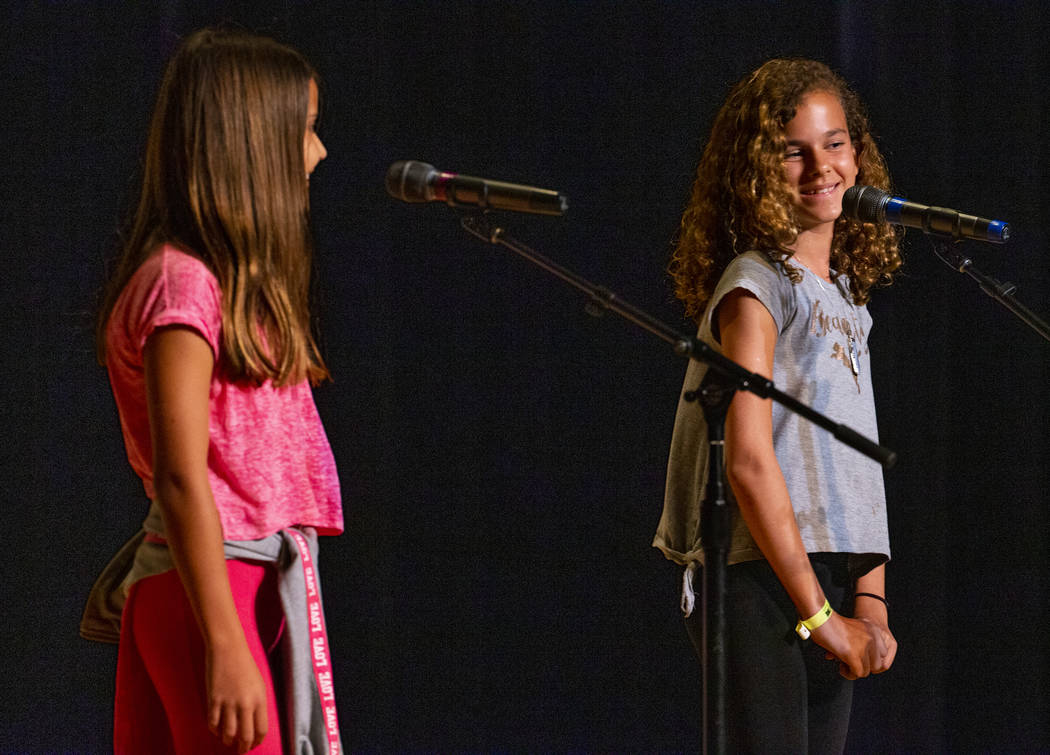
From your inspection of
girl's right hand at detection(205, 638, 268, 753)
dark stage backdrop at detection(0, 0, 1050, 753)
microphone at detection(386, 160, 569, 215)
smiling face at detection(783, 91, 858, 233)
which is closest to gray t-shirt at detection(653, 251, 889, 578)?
smiling face at detection(783, 91, 858, 233)

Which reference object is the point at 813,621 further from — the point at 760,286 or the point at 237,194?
the point at 237,194

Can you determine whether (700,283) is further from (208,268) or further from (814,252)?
(208,268)

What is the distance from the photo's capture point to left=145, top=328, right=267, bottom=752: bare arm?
1128 mm

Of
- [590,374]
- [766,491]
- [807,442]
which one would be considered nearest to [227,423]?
[766,491]

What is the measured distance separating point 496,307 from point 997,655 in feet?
4.81

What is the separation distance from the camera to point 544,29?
8.84 feet

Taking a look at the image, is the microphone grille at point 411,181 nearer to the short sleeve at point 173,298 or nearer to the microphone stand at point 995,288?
the short sleeve at point 173,298

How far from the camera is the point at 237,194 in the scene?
1.25 meters

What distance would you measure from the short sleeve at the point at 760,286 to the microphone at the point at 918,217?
0.15 m

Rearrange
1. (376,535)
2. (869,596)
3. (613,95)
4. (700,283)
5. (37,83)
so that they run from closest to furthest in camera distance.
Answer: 1. (869,596)
2. (700,283)
3. (37,83)
4. (376,535)
5. (613,95)

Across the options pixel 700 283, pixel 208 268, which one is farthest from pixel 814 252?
pixel 208 268

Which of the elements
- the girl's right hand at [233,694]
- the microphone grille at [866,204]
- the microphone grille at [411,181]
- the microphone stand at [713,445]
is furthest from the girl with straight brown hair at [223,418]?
the microphone grille at [866,204]

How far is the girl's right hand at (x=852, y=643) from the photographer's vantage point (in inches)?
59.6

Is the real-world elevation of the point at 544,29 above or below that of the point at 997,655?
above
